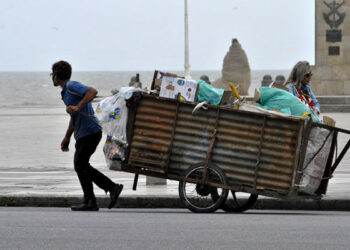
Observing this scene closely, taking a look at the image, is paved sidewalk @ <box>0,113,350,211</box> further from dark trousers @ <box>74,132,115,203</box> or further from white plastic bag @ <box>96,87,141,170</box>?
white plastic bag @ <box>96,87,141,170</box>

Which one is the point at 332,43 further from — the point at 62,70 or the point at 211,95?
the point at 62,70

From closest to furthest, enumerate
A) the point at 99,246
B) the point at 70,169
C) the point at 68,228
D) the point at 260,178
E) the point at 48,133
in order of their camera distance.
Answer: the point at 99,246
the point at 68,228
the point at 260,178
the point at 70,169
the point at 48,133

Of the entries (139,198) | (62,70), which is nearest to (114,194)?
Answer: (139,198)

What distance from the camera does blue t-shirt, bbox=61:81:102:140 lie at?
10016 mm

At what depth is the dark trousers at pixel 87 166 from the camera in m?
10.1

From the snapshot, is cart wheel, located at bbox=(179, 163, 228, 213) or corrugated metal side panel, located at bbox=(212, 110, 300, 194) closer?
corrugated metal side panel, located at bbox=(212, 110, 300, 194)

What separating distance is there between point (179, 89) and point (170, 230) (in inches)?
83.6

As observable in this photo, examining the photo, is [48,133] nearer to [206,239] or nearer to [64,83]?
[64,83]

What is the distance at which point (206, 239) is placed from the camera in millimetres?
7684

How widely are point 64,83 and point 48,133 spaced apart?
14.8 metres

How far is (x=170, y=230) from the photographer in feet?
27.1

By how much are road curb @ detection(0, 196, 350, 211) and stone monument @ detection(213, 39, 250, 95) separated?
37.9 meters

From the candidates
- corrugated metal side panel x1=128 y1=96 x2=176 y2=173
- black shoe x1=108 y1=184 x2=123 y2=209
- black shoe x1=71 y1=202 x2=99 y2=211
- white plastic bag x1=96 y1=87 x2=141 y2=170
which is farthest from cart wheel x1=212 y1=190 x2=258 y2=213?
black shoe x1=71 y1=202 x2=99 y2=211

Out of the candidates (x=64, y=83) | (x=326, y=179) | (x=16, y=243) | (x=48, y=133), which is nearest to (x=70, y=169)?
(x=64, y=83)
